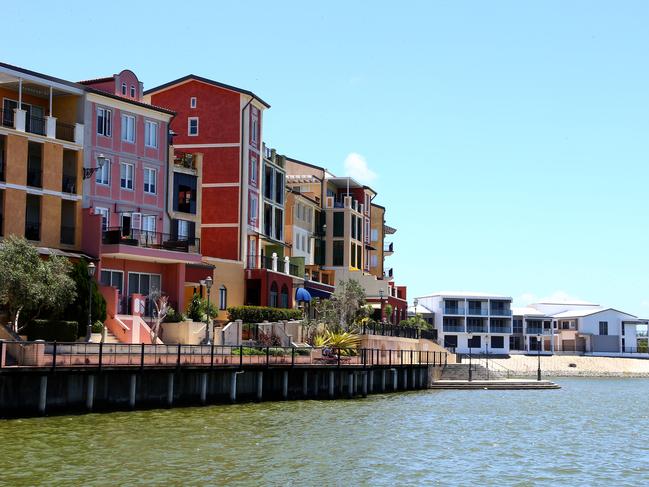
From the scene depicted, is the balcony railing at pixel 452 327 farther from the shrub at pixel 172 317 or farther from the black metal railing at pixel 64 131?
the black metal railing at pixel 64 131

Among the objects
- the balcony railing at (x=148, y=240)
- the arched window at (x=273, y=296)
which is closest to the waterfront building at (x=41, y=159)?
the balcony railing at (x=148, y=240)

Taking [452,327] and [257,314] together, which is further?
[452,327]

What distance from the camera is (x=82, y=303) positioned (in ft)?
189

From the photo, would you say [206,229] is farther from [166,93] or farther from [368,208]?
[368,208]

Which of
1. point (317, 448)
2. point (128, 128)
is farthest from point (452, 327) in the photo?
point (317, 448)

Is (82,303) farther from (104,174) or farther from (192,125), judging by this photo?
(192,125)

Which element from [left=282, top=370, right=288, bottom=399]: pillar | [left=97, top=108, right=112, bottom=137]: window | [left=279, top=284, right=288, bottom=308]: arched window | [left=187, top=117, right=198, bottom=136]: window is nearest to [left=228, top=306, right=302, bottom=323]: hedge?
[left=279, top=284, right=288, bottom=308]: arched window

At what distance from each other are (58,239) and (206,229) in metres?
23.3

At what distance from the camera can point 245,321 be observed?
75562mm

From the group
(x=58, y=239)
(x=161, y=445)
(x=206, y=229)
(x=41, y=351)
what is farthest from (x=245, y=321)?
(x=161, y=445)

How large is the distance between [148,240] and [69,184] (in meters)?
7.20

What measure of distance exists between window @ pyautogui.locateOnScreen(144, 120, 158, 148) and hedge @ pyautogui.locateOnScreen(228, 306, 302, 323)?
13.2m

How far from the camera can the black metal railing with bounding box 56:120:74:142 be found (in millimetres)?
63906

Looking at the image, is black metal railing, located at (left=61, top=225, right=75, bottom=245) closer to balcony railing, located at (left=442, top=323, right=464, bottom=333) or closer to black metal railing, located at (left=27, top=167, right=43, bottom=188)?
black metal railing, located at (left=27, top=167, right=43, bottom=188)
